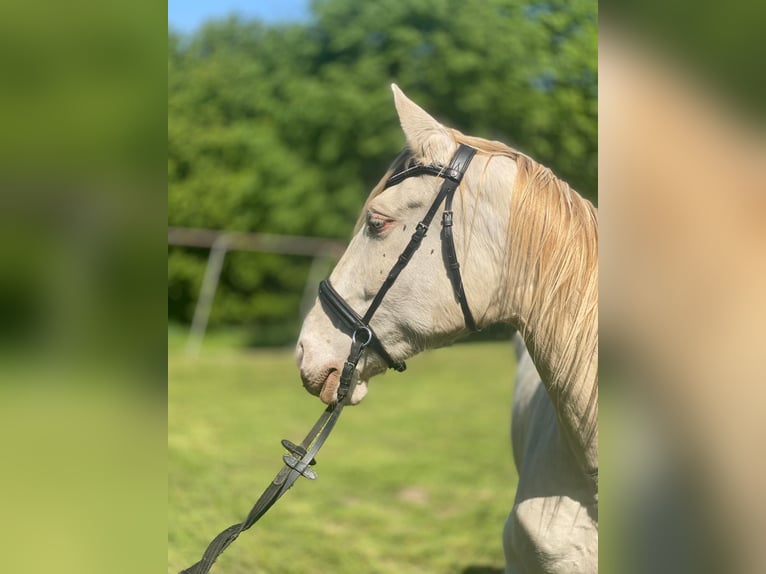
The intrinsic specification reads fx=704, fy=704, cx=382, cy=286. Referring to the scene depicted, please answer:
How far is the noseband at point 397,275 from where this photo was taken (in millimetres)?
1362

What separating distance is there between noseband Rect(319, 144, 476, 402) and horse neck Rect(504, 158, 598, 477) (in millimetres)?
106

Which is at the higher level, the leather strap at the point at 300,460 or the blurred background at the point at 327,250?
the leather strap at the point at 300,460

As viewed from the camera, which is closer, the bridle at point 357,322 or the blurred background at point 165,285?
the blurred background at point 165,285

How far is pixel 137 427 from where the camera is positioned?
77 cm

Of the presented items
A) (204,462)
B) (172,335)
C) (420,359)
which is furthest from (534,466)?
(172,335)

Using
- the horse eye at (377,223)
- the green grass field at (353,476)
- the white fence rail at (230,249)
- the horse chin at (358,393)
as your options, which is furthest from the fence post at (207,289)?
the horse eye at (377,223)

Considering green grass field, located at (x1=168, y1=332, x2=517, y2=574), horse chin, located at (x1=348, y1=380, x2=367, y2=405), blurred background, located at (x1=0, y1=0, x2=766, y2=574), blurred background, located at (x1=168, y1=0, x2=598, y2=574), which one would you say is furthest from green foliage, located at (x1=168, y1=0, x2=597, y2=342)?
blurred background, located at (x1=0, y1=0, x2=766, y2=574)

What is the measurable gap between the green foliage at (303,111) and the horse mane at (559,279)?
7.12m

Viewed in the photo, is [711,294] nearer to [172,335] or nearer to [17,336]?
[17,336]

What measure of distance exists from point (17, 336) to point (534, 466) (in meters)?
1.16

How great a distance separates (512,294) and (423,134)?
1.21 ft

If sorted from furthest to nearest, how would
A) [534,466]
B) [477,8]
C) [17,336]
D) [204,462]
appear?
[477,8], [204,462], [534,466], [17,336]

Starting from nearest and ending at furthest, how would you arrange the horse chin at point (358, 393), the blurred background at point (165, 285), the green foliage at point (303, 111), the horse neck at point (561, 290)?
the blurred background at point (165, 285) < the horse neck at point (561, 290) < the horse chin at point (358, 393) < the green foliage at point (303, 111)

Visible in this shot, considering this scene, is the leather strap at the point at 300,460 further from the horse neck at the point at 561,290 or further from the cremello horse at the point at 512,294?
the horse neck at the point at 561,290
